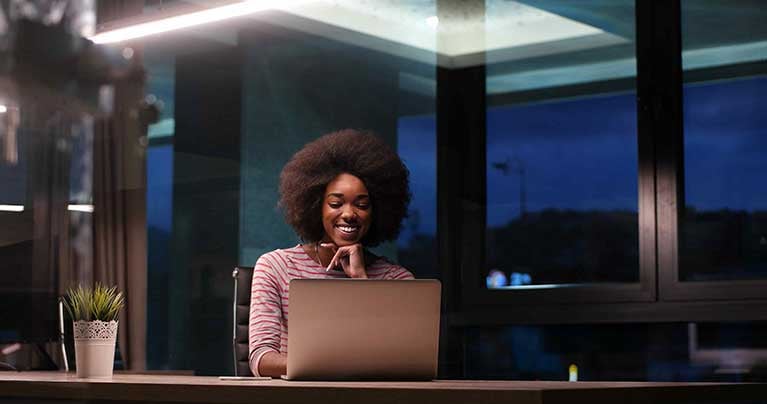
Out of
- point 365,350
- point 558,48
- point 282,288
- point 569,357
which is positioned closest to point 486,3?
point 558,48

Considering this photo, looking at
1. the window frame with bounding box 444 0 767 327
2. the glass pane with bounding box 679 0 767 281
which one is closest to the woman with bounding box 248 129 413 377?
the window frame with bounding box 444 0 767 327

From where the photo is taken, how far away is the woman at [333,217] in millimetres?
3033

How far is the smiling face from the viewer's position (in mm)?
3090

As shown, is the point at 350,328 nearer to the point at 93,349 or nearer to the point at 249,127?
the point at 93,349

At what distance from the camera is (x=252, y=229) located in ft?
18.0

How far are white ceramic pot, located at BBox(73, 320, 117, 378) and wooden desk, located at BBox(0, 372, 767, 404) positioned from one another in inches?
7.2

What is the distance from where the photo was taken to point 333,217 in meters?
3.10

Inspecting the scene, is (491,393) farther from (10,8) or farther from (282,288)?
(10,8)

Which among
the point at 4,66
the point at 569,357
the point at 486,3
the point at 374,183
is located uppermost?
the point at 486,3

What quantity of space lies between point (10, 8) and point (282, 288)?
258 cm

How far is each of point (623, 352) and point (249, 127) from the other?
214 centimetres

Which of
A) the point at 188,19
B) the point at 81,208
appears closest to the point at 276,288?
the point at 188,19

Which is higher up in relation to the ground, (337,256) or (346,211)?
(346,211)

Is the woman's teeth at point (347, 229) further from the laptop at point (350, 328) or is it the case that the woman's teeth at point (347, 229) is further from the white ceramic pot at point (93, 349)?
the laptop at point (350, 328)
